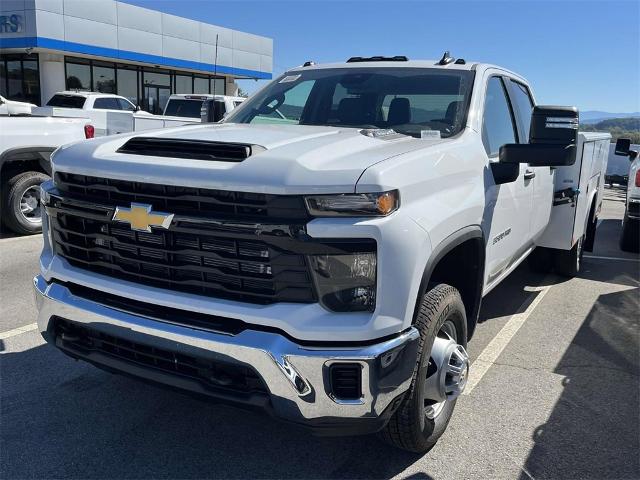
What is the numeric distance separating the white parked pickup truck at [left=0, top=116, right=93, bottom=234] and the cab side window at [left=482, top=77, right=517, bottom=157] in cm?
569

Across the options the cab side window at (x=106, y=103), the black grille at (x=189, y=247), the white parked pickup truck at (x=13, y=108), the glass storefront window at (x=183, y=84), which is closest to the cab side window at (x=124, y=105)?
the cab side window at (x=106, y=103)

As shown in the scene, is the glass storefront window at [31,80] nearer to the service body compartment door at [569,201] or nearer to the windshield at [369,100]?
the windshield at [369,100]

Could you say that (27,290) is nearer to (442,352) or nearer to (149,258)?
(149,258)

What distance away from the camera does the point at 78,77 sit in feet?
83.6

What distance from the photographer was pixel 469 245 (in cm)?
334

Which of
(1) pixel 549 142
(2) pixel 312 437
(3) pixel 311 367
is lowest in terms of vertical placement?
(2) pixel 312 437

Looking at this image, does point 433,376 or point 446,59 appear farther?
point 446,59

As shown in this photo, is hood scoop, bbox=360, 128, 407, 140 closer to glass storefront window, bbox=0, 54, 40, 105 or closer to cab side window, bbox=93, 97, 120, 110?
cab side window, bbox=93, 97, 120, 110

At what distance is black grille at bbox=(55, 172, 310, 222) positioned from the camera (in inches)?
92.5

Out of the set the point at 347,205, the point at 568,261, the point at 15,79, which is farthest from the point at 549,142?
the point at 15,79

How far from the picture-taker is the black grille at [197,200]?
7.71 ft

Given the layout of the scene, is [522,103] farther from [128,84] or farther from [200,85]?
[200,85]

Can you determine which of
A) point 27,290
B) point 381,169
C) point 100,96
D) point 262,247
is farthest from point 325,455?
point 100,96

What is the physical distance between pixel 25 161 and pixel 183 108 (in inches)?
322
